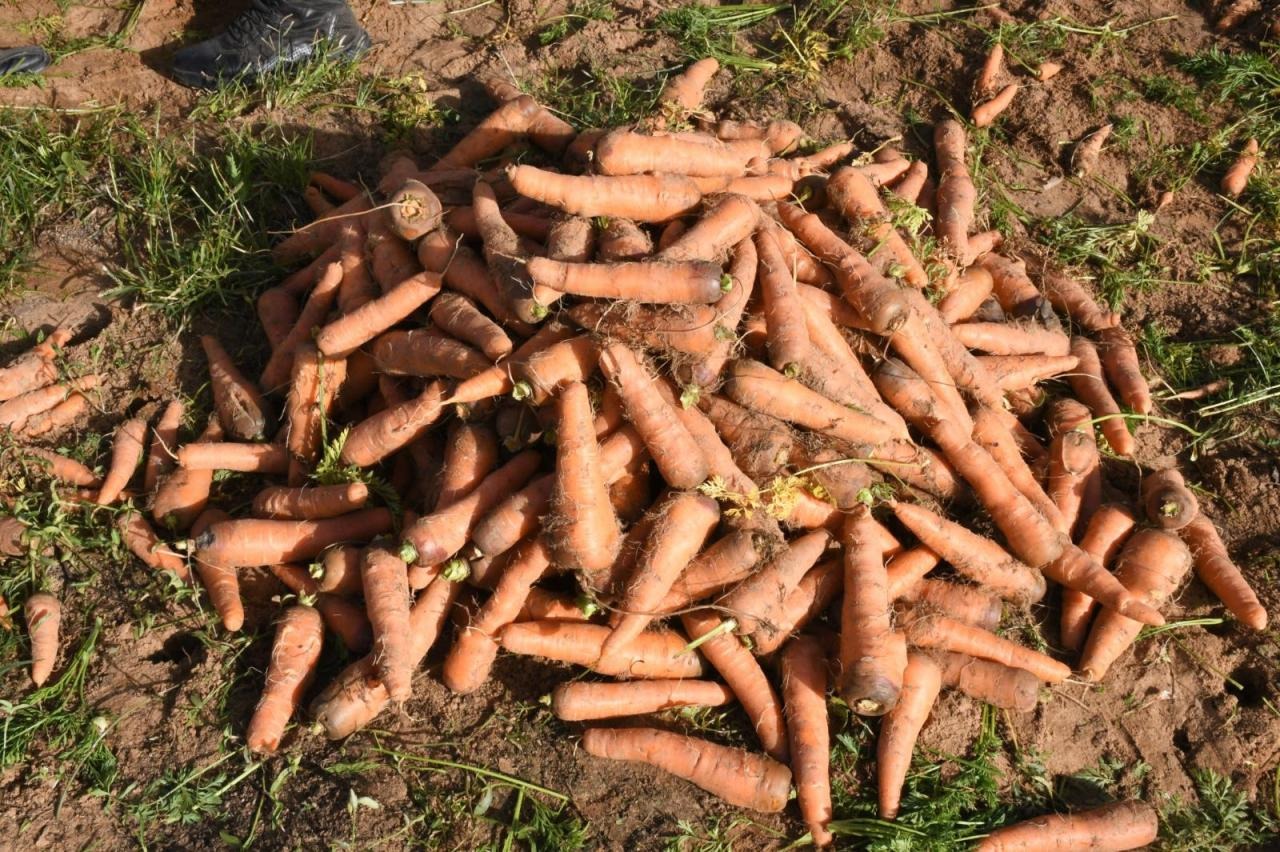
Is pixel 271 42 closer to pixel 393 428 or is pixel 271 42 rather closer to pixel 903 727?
pixel 393 428

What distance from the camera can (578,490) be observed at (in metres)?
3.83

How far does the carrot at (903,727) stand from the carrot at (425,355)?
2176mm

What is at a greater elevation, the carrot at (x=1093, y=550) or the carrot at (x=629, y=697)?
the carrot at (x=1093, y=550)

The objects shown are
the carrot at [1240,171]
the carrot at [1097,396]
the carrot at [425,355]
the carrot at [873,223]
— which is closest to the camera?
the carrot at [425,355]

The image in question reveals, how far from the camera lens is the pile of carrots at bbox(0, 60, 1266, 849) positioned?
12.9 feet

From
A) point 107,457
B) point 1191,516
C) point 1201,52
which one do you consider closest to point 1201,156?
point 1201,52

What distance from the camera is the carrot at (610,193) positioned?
13.9ft

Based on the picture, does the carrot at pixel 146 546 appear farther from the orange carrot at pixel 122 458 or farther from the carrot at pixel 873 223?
the carrot at pixel 873 223

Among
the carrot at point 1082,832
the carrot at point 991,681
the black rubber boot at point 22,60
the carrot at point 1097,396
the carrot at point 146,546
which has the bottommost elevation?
the carrot at point 146,546

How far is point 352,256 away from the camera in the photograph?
482cm

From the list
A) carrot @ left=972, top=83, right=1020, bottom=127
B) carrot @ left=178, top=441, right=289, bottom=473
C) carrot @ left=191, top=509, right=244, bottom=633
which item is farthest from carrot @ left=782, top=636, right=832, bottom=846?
carrot @ left=972, top=83, right=1020, bottom=127

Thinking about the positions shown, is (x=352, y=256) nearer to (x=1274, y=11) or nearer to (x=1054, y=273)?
(x=1054, y=273)

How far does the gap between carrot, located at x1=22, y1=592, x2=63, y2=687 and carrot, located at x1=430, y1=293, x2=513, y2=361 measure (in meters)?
2.10

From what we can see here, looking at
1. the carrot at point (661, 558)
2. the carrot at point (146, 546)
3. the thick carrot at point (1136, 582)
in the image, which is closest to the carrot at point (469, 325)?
the carrot at point (661, 558)
